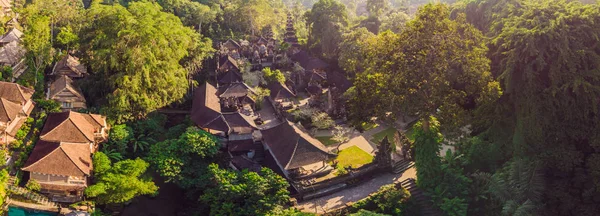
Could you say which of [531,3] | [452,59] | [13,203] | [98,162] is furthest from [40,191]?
[531,3]

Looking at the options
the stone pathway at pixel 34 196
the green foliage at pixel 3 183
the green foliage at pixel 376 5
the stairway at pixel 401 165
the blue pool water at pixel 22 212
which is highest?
the green foliage at pixel 376 5

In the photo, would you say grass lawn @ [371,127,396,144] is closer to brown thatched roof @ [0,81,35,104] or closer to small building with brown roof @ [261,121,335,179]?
small building with brown roof @ [261,121,335,179]

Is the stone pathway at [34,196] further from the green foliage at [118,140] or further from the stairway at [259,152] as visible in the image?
the stairway at [259,152]

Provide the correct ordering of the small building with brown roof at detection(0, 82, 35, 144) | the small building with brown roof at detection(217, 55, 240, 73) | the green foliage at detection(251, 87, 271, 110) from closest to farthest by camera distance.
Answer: the small building with brown roof at detection(0, 82, 35, 144)
the green foliage at detection(251, 87, 271, 110)
the small building with brown roof at detection(217, 55, 240, 73)

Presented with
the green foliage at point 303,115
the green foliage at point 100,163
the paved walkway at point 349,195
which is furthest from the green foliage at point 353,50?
the green foliage at point 100,163

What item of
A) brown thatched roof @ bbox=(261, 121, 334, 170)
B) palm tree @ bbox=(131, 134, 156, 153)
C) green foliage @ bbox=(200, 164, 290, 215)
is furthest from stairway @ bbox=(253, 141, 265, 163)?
palm tree @ bbox=(131, 134, 156, 153)
